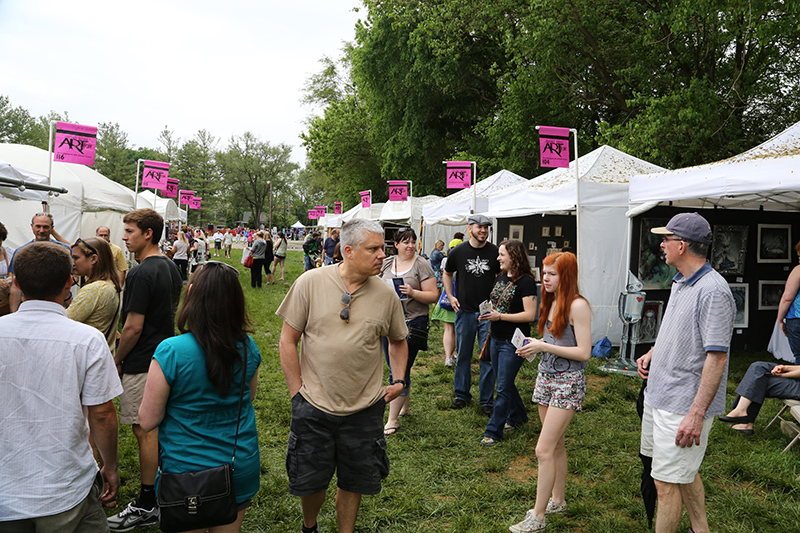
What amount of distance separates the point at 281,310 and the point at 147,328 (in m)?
1.09

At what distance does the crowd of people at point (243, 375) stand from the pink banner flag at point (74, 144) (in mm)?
6719

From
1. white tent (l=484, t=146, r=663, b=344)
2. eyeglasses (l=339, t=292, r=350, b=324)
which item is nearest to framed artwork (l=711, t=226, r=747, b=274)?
white tent (l=484, t=146, r=663, b=344)

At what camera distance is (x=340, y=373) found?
286 cm

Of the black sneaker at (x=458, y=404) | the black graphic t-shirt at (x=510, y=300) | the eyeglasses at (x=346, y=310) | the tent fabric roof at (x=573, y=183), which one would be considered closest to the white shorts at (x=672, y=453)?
the eyeglasses at (x=346, y=310)

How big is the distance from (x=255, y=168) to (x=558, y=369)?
81.2m

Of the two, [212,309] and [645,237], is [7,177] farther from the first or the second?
[645,237]

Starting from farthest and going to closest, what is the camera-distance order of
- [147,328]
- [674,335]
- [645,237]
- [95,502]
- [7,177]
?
1. [645,237]
2. [7,177]
3. [147,328]
4. [674,335]
5. [95,502]

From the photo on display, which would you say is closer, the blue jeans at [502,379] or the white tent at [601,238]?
the blue jeans at [502,379]

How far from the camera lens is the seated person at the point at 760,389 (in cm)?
508

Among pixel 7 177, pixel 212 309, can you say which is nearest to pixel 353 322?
pixel 212 309

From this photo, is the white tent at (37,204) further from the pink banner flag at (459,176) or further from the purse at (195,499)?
the purse at (195,499)

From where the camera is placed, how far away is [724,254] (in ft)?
29.0

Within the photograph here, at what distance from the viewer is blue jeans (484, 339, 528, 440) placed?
195 inches

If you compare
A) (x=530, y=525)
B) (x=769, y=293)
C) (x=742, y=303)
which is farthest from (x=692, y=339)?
(x=769, y=293)
